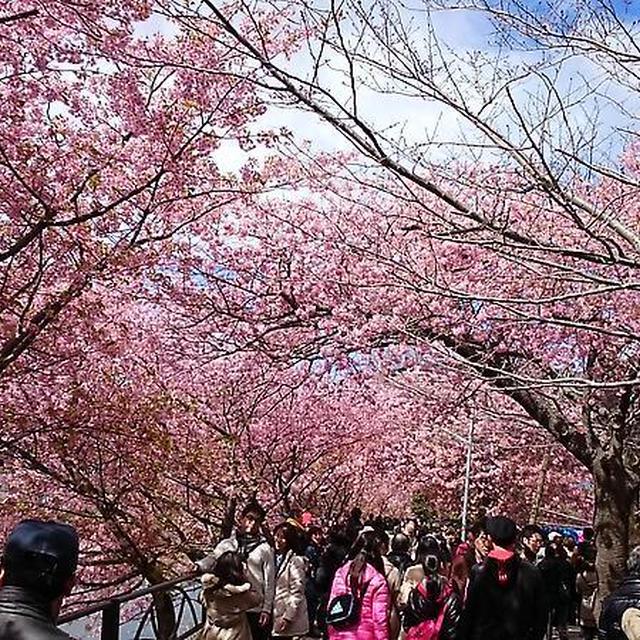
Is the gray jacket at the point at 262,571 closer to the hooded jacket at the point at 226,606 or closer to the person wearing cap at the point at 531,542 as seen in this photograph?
the hooded jacket at the point at 226,606

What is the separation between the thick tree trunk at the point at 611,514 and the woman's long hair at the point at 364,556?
17.4 ft

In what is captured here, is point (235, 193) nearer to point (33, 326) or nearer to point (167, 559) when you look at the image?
point (33, 326)

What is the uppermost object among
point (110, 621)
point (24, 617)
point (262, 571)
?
point (24, 617)

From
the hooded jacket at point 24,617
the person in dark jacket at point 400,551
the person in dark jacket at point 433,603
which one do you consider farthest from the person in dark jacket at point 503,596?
the hooded jacket at point 24,617

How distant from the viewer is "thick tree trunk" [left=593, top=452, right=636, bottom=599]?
1102 cm

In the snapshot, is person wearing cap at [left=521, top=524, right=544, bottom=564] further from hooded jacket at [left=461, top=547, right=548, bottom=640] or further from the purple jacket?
hooded jacket at [left=461, top=547, right=548, bottom=640]

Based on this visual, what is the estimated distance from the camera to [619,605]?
13.5 feet

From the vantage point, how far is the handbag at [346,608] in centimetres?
585

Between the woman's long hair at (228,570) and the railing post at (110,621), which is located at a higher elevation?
the woman's long hair at (228,570)

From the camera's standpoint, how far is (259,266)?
1049 cm

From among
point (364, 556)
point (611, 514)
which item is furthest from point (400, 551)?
point (611, 514)

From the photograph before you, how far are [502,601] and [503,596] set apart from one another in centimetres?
3

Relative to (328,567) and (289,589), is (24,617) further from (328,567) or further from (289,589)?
(328,567)

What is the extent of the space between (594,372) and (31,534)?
913 centimetres
